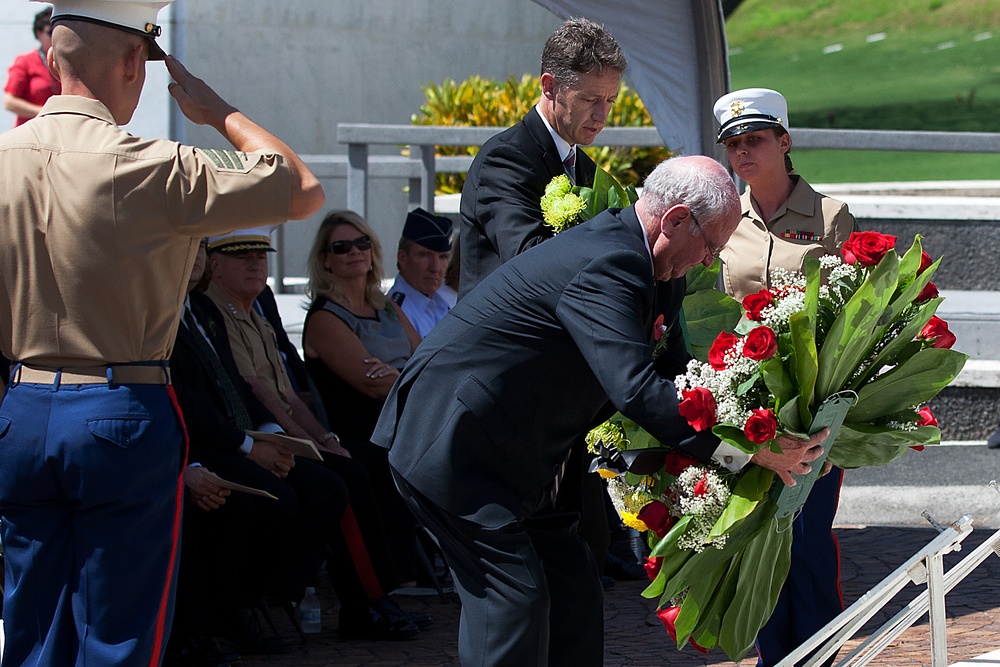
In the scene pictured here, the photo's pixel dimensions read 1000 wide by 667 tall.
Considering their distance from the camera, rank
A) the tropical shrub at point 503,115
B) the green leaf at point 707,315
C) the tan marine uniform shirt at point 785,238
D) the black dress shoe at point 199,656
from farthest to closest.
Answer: the tropical shrub at point 503,115 < the black dress shoe at point 199,656 < the tan marine uniform shirt at point 785,238 < the green leaf at point 707,315

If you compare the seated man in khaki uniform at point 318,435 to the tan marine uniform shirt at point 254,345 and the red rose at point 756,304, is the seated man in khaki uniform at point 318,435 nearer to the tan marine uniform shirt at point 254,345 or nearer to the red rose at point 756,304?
the tan marine uniform shirt at point 254,345

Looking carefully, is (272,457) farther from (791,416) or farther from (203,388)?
(791,416)

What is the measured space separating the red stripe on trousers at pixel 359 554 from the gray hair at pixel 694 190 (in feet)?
8.41

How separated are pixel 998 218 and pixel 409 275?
211 inches

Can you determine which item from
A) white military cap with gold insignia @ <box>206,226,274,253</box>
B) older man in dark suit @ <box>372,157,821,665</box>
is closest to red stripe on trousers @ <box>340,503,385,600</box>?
white military cap with gold insignia @ <box>206,226,274,253</box>

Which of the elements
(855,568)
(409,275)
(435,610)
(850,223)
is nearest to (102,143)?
(850,223)

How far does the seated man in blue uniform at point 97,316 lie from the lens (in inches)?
120

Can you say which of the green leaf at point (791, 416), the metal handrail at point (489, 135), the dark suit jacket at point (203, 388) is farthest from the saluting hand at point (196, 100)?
the metal handrail at point (489, 135)

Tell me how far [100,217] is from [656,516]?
5.02 ft

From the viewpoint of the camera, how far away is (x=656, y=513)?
11.3ft

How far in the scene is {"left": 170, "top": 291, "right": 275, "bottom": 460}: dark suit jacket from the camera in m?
5.07

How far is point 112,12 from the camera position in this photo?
308 cm

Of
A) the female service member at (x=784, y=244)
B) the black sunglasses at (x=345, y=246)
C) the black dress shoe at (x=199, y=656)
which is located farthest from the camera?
the black sunglasses at (x=345, y=246)

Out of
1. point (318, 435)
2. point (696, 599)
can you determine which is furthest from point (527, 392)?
point (318, 435)
